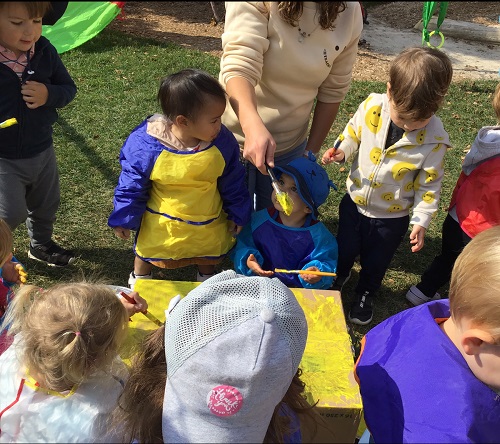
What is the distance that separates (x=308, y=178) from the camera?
2693mm

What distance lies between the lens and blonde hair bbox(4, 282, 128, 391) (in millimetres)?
1558

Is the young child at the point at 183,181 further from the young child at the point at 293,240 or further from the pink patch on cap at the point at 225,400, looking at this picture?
the pink patch on cap at the point at 225,400

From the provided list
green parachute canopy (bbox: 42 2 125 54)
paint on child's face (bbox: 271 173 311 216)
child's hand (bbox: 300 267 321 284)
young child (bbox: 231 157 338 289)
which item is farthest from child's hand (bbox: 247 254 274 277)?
green parachute canopy (bbox: 42 2 125 54)

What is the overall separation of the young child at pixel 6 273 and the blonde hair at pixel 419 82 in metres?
1.86

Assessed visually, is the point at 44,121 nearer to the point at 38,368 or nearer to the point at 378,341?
the point at 38,368

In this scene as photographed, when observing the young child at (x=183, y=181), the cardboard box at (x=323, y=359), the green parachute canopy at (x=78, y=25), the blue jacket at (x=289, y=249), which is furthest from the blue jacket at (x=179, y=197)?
the green parachute canopy at (x=78, y=25)

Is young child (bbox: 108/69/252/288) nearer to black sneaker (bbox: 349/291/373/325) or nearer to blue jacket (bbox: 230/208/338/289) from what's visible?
blue jacket (bbox: 230/208/338/289)

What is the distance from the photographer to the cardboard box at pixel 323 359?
6.62 ft

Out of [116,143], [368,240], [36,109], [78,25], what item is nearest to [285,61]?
[368,240]

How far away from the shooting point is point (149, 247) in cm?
283

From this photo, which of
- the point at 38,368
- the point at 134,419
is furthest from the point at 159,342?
the point at 38,368

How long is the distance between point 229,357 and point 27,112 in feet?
6.23

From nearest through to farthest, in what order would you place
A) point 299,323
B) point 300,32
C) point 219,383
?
1. point 219,383
2. point 299,323
3. point 300,32

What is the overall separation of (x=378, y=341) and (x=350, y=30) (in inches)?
59.0
